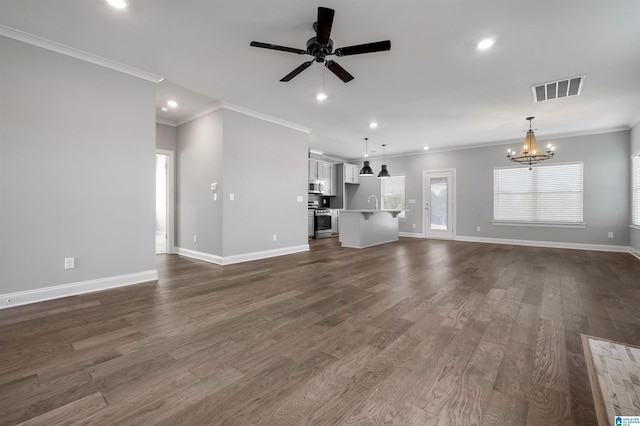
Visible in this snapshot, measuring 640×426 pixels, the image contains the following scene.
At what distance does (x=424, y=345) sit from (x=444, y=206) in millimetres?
7250

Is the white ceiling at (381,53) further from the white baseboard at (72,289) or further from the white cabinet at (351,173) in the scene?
the white cabinet at (351,173)

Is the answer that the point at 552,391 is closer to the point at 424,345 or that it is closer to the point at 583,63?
the point at 424,345

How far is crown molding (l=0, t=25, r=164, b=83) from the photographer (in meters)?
2.81

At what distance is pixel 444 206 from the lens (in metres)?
8.48

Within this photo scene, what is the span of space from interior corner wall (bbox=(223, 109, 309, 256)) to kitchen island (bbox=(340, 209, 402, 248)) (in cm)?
119

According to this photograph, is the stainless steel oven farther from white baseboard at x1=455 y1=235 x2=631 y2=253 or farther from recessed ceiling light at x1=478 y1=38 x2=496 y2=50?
recessed ceiling light at x1=478 y1=38 x2=496 y2=50

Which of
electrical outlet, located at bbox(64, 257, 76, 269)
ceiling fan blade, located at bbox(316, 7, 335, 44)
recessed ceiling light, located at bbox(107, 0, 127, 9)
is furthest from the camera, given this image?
electrical outlet, located at bbox(64, 257, 76, 269)

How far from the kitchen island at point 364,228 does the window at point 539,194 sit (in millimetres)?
3025

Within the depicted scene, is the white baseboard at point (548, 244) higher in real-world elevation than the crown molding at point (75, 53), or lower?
lower

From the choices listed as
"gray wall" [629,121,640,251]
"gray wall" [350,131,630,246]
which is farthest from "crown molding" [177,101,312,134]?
"gray wall" [629,121,640,251]

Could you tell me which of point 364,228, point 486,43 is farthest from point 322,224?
point 486,43

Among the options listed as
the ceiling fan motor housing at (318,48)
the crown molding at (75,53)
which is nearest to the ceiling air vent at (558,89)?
the ceiling fan motor housing at (318,48)

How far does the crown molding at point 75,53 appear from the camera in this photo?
2814 mm

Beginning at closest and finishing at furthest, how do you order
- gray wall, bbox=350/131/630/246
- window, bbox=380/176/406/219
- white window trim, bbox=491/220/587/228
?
gray wall, bbox=350/131/630/246, white window trim, bbox=491/220/587/228, window, bbox=380/176/406/219
